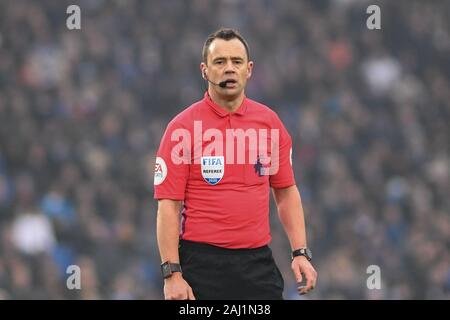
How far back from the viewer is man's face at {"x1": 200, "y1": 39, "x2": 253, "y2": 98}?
6145 mm

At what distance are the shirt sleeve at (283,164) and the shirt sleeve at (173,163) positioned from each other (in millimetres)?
468

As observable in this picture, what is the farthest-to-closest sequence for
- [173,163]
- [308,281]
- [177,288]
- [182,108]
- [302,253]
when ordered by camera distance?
1. [182,108]
2. [302,253]
3. [308,281]
4. [173,163]
5. [177,288]

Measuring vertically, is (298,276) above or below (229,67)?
below

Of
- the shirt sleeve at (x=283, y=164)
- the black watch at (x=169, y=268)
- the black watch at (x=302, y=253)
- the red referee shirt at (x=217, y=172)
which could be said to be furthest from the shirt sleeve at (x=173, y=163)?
the black watch at (x=302, y=253)

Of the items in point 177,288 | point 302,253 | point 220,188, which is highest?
point 220,188

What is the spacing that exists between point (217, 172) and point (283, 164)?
1.22ft

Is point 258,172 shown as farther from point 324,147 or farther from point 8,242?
point 324,147

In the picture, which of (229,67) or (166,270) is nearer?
(166,270)

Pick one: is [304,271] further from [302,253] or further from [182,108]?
[182,108]

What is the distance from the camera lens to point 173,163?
6109 millimetres

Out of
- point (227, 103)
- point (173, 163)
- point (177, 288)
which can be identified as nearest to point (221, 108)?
point (227, 103)

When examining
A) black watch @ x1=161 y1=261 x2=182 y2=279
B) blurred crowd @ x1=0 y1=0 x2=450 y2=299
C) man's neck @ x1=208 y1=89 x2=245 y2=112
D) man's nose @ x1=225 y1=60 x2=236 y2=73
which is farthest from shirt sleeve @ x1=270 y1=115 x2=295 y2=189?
blurred crowd @ x1=0 y1=0 x2=450 y2=299

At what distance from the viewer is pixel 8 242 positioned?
1291 cm

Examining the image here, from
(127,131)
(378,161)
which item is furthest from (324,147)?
(127,131)
